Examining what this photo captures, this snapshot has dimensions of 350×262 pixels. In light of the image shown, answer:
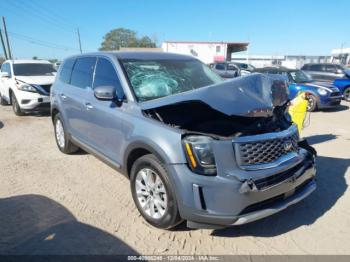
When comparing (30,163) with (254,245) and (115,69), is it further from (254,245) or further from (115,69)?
(254,245)

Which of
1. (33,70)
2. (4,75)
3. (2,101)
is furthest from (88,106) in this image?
(2,101)

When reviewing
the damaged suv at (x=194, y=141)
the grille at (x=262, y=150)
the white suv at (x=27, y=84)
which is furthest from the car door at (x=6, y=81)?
the grille at (x=262, y=150)

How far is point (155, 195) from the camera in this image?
9.60ft

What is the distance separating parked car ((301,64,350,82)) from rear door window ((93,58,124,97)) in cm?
1276

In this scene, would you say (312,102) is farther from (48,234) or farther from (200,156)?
(48,234)

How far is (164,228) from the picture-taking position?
2887 millimetres

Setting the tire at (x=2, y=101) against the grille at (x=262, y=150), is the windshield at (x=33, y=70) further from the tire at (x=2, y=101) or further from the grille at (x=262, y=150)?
the grille at (x=262, y=150)

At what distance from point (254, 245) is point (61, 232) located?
201 centimetres

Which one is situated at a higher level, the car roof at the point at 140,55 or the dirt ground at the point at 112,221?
the car roof at the point at 140,55

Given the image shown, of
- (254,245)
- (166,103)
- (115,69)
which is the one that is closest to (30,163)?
(115,69)

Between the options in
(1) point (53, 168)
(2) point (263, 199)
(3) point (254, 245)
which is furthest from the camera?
(1) point (53, 168)

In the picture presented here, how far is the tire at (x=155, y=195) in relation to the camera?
8.78ft

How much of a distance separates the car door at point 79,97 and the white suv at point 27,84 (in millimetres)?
4310

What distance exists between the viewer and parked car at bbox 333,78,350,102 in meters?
12.6
